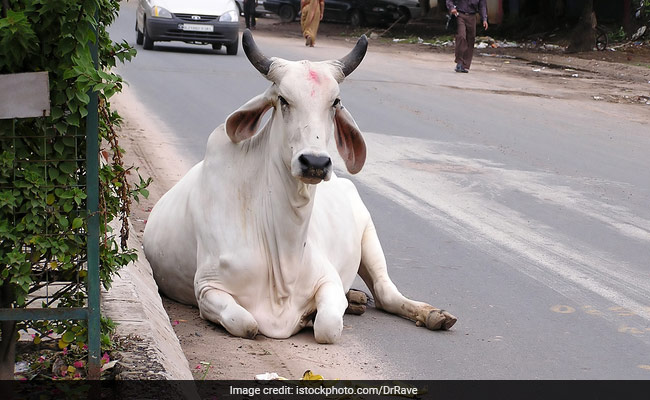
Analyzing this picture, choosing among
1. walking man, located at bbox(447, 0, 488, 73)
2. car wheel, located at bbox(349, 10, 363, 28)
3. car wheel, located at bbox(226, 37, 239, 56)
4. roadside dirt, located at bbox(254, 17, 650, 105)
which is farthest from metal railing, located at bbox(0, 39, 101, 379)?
car wheel, located at bbox(349, 10, 363, 28)

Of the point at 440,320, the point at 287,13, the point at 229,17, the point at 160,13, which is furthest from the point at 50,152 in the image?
the point at 287,13

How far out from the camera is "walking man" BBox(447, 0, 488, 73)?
79.7 ft

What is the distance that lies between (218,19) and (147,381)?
2167 cm

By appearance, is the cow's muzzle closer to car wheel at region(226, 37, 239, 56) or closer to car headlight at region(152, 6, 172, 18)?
car headlight at region(152, 6, 172, 18)

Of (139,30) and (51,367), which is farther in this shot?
(139,30)

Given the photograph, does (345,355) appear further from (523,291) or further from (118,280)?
(523,291)

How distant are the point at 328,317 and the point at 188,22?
20.1 meters

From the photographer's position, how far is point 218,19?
25.4 meters

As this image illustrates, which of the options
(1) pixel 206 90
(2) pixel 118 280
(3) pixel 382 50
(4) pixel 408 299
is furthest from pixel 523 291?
(3) pixel 382 50

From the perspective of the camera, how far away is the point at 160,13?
24.8m

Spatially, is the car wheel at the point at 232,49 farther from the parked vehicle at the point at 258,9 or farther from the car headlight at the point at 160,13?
the parked vehicle at the point at 258,9

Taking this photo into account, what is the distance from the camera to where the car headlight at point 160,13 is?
2473cm

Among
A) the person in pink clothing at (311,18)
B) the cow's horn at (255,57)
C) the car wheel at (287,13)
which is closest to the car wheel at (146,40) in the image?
the person in pink clothing at (311,18)

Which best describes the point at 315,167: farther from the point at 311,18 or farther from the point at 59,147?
the point at 311,18
